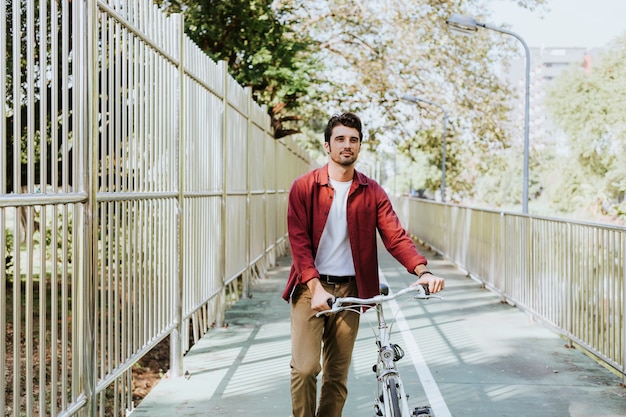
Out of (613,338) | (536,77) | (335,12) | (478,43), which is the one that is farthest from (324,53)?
(536,77)

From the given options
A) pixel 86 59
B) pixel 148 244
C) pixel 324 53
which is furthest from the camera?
pixel 324 53

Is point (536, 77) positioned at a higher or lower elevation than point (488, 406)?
higher

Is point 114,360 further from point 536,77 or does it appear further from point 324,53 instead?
point 536,77

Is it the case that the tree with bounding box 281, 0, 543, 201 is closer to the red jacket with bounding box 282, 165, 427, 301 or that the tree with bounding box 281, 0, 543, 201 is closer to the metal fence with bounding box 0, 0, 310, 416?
the metal fence with bounding box 0, 0, 310, 416

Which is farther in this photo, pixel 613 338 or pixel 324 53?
pixel 324 53

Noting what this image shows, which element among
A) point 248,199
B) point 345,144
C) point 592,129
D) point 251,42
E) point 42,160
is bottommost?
point 248,199

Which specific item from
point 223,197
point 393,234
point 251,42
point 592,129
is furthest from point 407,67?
point 592,129

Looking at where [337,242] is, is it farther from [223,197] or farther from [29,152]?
[223,197]

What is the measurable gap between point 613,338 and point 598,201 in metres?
36.4

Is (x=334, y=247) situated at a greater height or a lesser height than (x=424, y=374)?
greater

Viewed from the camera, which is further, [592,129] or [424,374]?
[592,129]

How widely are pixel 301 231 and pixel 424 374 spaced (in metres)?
3.53

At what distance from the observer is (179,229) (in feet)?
24.3

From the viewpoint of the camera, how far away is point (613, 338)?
7.52 m
